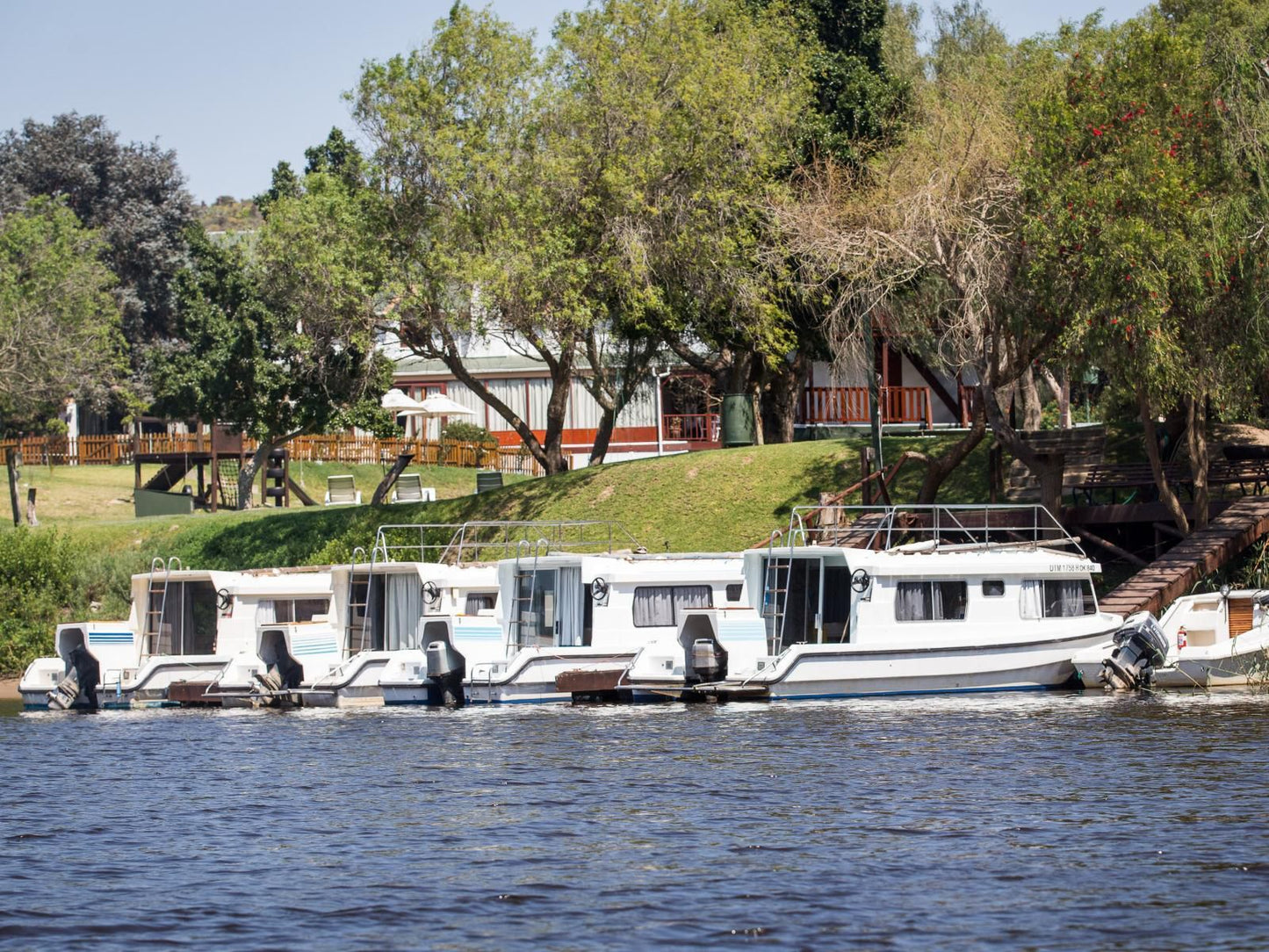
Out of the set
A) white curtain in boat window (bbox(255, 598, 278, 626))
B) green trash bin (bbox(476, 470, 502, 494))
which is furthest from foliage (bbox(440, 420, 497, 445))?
white curtain in boat window (bbox(255, 598, 278, 626))

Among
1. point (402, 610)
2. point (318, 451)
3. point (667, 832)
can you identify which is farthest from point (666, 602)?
point (318, 451)

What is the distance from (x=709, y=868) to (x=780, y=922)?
2306 mm

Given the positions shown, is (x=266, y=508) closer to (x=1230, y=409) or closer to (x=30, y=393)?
(x=30, y=393)

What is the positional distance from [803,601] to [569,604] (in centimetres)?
467

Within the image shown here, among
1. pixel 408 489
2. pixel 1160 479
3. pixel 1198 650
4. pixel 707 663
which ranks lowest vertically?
pixel 707 663

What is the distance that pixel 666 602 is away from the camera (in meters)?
33.9

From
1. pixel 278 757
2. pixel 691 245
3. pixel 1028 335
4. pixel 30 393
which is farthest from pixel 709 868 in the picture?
pixel 30 393

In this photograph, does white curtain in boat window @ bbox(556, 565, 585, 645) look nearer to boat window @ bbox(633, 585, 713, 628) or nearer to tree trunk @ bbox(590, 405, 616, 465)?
boat window @ bbox(633, 585, 713, 628)

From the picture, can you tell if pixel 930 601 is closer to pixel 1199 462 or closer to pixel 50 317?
pixel 1199 462

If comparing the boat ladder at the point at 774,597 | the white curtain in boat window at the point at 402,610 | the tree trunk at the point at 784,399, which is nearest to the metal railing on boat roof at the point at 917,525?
the boat ladder at the point at 774,597

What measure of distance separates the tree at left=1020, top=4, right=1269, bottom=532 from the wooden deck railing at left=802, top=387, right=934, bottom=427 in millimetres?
15383

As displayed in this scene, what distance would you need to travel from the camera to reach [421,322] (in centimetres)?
4428

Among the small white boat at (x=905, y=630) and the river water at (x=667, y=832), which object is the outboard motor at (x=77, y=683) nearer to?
the river water at (x=667, y=832)

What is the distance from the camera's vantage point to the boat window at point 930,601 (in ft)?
105
